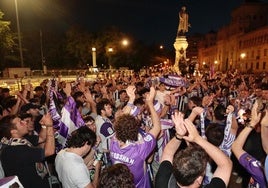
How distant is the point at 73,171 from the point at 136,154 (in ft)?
2.73

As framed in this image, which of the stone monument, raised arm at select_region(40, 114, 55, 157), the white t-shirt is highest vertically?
the stone monument

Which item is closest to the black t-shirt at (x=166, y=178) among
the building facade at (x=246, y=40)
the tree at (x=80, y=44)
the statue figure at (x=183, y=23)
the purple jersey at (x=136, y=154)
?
the purple jersey at (x=136, y=154)

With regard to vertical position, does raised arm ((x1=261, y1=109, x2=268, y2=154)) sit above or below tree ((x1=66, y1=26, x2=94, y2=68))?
below

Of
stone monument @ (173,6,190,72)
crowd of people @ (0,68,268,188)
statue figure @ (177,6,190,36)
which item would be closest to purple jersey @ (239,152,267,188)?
crowd of people @ (0,68,268,188)

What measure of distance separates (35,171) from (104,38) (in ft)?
146

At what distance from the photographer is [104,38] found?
46.5 m

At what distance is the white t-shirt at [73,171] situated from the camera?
3.11 m

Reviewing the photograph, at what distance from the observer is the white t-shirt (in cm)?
311

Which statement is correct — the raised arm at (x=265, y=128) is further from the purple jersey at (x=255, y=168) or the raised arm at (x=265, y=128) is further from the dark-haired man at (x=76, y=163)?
the dark-haired man at (x=76, y=163)

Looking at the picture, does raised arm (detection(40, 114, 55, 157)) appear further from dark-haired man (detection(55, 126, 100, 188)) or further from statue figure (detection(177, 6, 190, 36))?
statue figure (detection(177, 6, 190, 36))

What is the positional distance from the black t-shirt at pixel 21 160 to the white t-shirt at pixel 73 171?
0.38 meters

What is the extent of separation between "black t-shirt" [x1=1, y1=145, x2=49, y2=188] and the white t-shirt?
0.38 metres

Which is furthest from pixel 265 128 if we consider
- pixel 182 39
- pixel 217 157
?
pixel 182 39

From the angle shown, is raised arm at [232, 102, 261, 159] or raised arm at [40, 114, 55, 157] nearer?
raised arm at [232, 102, 261, 159]
